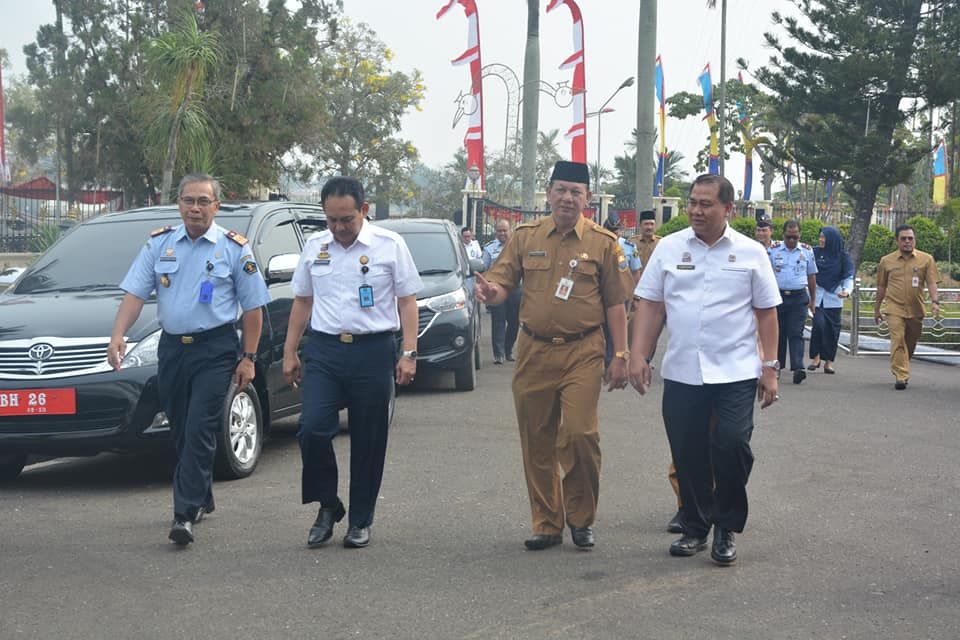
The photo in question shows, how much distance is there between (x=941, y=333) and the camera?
64.8 feet

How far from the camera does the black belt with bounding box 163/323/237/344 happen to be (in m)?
6.51

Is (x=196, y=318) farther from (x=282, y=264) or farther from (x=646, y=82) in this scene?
(x=646, y=82)

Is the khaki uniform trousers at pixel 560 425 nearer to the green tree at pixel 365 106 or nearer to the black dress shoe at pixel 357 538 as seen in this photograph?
the black dress shoe at pixel 357 538

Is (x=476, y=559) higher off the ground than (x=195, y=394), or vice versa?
(x=195, y=394)

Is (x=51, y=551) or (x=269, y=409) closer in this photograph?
(x=51, y=551)

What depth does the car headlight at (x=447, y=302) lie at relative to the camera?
1316cm

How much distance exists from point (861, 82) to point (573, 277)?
31.9m

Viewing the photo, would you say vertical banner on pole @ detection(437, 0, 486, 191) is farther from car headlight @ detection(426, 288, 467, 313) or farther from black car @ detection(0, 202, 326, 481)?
black car @ detection(0, 202, 326, 481)

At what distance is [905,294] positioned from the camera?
14.1 m

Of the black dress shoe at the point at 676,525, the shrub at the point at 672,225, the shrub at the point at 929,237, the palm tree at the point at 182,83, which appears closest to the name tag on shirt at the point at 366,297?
the black dress shoe at the point at 676,525

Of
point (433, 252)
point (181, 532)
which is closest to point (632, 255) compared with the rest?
point (433, 252)

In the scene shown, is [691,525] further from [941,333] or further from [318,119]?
[318,119]

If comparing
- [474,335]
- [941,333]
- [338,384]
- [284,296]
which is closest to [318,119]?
[941,333]

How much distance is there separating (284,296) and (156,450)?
168cm
